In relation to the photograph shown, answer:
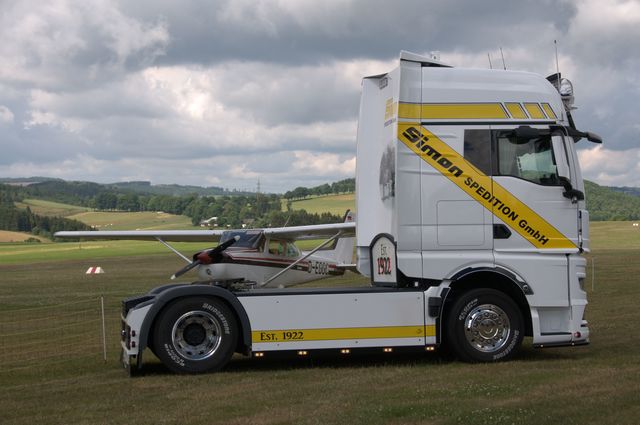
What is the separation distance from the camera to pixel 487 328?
11.2m

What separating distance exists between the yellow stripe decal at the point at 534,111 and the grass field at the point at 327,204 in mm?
80533

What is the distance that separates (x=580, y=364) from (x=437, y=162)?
3.01 m

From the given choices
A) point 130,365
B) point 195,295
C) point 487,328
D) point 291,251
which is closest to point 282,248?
point 291,251

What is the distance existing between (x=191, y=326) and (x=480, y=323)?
358 cm

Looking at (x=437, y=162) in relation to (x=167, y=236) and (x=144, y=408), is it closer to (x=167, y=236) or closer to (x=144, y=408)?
(x=144, y=408)

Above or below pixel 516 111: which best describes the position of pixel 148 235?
below

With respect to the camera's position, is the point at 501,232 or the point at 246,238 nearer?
the point at 501,232

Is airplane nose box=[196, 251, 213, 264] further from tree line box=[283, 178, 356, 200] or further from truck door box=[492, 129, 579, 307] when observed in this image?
tree line box=[283, 178, 356, 200]

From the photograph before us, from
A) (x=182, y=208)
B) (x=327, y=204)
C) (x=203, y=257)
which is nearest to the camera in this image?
(x=203, y=257)

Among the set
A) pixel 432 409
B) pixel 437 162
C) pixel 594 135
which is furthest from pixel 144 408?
pixel 594 135

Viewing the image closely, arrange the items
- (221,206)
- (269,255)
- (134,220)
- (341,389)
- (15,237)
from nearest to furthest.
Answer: (341,389)
(269,255)
(221,206)
(15,237)
(134,220)

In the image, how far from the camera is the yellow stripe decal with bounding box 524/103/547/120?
1133cm

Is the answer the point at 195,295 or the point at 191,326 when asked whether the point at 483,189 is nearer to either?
the point at 195,295

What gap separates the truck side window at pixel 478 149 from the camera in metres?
11.2
